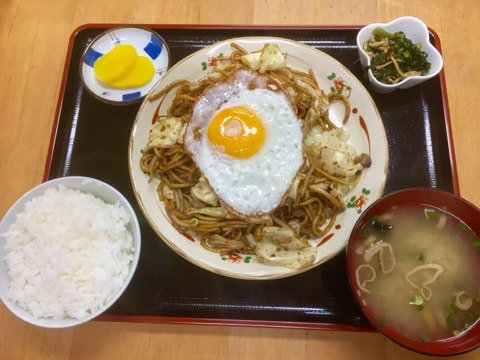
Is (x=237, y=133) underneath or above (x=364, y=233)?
above

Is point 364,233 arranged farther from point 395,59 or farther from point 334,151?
point 395,59

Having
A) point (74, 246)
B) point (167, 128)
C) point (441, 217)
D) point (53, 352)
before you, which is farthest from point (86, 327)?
point (441, 217)

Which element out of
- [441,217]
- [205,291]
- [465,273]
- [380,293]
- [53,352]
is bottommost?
[53,352]

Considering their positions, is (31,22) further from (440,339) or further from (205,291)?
(440,339)

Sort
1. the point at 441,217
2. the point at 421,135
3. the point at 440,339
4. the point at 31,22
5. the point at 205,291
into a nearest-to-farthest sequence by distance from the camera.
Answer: the point at 440,339 < the point at 441,217 < the point at 205,291 < the point at 421,135 < the point at 31,22

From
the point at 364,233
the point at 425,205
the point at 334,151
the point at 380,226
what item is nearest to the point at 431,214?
the point at 425,205

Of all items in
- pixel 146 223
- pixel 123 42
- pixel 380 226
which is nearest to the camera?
pixel 380 226

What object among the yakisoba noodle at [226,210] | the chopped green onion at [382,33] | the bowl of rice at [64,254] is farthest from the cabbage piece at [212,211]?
the chopped green onion at [382,33]
